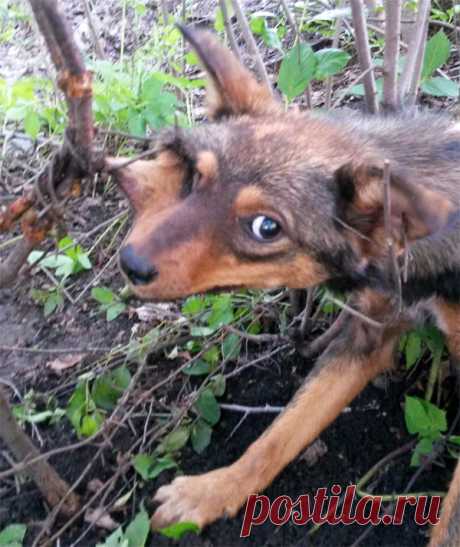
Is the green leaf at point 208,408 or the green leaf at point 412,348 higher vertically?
the green leaf at point 208,408

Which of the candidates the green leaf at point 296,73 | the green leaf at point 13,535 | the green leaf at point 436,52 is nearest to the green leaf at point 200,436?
the green leaf at point 13,535

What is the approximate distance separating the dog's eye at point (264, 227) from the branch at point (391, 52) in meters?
0.98

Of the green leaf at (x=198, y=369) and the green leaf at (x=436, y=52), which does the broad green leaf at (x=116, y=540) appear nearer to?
the green leaf at (x=198, y=369)

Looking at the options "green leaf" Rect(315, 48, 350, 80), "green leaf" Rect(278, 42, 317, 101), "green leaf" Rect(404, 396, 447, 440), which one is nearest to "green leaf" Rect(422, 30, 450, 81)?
"green leaf" Rect(315, 48, 350, 80)

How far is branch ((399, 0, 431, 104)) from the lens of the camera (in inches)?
106

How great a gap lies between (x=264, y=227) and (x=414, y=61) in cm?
143

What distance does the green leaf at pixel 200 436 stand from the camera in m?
2.48

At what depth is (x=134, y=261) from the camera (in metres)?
1.72

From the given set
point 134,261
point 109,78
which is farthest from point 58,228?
point 109,78

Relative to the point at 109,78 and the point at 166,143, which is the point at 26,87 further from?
the point at 166,143

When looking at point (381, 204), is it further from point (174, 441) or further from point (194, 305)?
point (174, 441)

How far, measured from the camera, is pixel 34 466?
2164 millimetres

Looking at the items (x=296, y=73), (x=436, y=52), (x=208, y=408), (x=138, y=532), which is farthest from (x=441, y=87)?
(x=138, y=532)

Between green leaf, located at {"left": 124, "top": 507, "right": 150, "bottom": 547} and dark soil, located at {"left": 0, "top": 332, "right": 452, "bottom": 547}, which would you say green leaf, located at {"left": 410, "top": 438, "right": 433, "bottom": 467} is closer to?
dark soil, located at {"left": 0, "top": 332, "right": 452, "bottom": 547}
